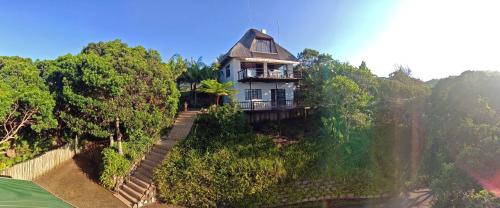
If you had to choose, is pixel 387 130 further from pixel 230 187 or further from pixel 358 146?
pixel 230 187

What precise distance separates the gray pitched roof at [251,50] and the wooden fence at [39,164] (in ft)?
43.7

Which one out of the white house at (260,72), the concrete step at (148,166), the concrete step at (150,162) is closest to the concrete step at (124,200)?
the concrete step at (148,166)

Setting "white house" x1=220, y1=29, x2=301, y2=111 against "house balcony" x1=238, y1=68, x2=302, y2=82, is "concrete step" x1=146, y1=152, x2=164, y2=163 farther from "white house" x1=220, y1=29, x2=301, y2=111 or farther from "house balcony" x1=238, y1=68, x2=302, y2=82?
"house balcony" x1=238, y1=68, x2=302, y2=82

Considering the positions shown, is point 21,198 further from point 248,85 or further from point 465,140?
point 248,85

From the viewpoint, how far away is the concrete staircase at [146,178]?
12.9 meters

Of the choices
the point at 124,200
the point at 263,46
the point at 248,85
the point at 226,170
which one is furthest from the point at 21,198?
the point at 263,46

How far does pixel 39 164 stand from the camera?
1505 centimetres

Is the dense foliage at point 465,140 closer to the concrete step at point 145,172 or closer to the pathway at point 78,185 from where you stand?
the concrete step at point 145,172

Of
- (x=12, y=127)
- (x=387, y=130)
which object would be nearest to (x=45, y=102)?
(x=12, y=127)

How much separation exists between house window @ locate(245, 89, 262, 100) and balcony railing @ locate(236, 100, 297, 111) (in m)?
1.12

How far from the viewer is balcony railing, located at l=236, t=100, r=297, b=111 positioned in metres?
21.2

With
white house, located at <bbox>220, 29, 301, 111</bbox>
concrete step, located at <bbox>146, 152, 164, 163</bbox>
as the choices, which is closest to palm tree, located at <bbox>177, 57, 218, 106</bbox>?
white house, located at <bbox>220, 29, 301, 111</bbox>

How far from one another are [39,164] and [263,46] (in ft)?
59.6

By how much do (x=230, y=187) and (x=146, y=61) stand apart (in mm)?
8785
